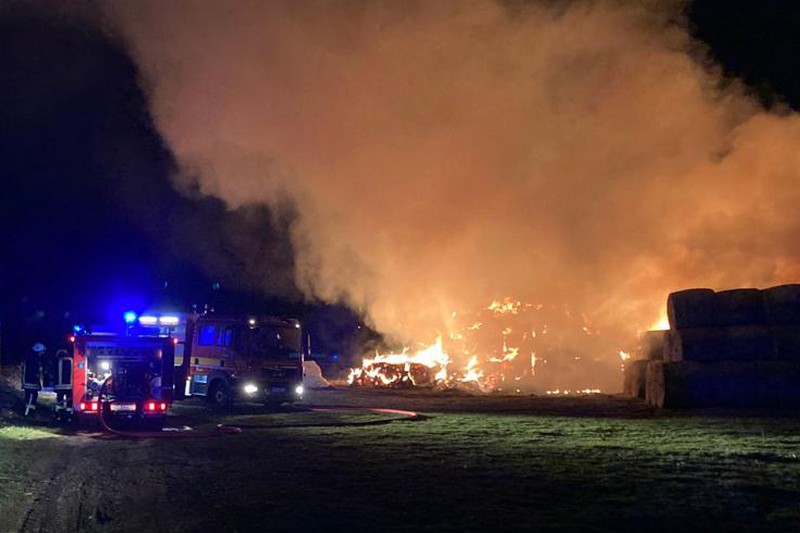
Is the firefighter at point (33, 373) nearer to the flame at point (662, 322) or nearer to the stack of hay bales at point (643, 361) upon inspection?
the stack of hay bales at point (643, 361)

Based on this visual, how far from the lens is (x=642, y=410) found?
63.1 ft

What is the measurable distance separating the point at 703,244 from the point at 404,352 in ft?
47.9

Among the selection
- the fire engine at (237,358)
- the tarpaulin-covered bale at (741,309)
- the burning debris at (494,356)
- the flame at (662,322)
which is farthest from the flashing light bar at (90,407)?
the flame at (662,322)

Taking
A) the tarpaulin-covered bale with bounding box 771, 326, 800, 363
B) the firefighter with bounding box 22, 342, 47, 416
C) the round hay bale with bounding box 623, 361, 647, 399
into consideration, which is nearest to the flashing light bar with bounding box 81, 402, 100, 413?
the firefighter with bounding box 22, 342, 47, 416

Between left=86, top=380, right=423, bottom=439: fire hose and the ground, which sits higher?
the ground

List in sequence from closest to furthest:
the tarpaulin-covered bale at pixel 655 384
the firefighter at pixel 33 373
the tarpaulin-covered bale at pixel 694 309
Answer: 1. the firefighter at pixel 33 373
2. the tarpaulin-covered bale at pixel 655 384
3. the tarpaulin-covered bale at pixel 694 309

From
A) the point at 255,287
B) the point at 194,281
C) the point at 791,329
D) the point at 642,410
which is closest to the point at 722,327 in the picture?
the point at 791,329

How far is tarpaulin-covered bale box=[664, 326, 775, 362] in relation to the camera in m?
18.4

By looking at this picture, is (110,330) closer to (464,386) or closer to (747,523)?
(747,523)

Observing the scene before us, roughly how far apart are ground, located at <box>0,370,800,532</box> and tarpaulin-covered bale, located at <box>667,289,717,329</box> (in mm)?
2923

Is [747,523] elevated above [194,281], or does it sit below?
below

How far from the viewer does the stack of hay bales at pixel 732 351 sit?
17.8m

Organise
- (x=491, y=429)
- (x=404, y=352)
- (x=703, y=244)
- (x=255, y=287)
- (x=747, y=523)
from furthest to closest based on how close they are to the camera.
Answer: (x=255, y=287) → (x=404, y=352) → (x=703, y=244) → (x=491, y=429) → (x=747, y=523)

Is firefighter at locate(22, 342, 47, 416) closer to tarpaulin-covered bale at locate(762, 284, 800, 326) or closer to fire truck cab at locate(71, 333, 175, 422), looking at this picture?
fire truck cab at locate(71, 333, 175, 422)
